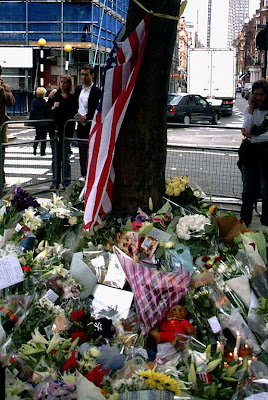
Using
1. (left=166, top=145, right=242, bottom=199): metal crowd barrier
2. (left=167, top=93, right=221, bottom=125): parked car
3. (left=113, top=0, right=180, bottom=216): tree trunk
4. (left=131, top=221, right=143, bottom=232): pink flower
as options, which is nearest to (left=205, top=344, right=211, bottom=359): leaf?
(left=131, top=221, right=143, bottom=232): pink flower

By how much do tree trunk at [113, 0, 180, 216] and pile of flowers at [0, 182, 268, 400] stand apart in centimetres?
25

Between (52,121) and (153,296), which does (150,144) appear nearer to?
(153,296)

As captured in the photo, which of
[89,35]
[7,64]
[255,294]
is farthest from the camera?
[89,35]

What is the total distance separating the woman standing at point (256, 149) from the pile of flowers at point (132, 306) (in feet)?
6.40

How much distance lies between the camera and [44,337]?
3738 mm

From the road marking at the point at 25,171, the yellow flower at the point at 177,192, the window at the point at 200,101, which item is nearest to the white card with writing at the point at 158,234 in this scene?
the yellow flower at the point at 177,192

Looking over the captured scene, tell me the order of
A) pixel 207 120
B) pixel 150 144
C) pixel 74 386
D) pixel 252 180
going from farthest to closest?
pixel 207 120 < pixel 252 180 < pixel 150 144 < pixel 74 386

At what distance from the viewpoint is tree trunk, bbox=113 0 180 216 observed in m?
5.14

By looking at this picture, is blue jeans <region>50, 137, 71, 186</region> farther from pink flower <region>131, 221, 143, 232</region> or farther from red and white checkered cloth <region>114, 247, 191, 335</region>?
red and white checkered cloth <region>114, 247, 191, 335</region>

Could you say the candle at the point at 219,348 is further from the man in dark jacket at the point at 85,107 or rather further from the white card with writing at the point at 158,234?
the man in dark jacket at the point at 85,107

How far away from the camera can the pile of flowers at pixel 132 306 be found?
3.30 m

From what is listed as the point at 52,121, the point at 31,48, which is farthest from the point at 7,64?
the point at 52,121

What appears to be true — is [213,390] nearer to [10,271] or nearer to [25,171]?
[10,271]

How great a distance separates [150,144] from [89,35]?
89.4ft
